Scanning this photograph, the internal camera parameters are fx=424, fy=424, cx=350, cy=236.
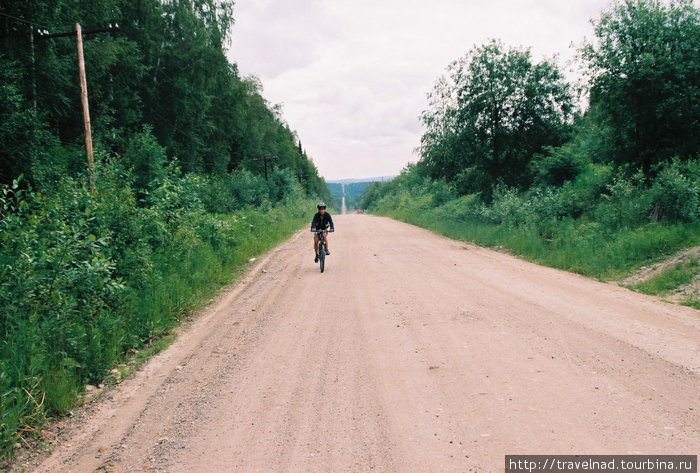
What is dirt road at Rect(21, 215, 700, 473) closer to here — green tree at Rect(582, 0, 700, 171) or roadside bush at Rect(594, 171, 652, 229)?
roadside bush at Rect(594, 171, 652, 229)

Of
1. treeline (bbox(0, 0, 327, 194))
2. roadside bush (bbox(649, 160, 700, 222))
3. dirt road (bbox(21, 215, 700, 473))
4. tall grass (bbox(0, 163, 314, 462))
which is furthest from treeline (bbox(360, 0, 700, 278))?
treeline (bbox(0, 0, 327, 194))

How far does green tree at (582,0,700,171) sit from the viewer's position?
13180 mm

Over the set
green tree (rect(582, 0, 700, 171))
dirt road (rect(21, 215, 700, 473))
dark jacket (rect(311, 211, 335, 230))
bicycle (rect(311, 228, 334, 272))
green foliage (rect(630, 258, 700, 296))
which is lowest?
dirt road (rect(21, 215, 700, 473))

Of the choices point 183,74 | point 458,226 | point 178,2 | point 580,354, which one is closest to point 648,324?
point 580,354

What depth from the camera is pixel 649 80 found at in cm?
1340

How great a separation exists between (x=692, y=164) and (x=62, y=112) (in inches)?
965

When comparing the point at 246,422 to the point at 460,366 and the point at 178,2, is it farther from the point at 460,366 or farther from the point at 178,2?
the point at 178,2

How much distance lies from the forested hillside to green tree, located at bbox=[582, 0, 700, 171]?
13.8 m

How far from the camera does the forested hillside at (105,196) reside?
5102 millimetres

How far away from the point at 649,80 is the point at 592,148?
3.96 meters

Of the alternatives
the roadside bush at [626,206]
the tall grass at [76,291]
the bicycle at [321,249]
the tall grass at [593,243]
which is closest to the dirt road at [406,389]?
the tall grass at [76,291]

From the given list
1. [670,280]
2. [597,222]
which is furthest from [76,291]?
[597,222]

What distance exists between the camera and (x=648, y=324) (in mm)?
6195

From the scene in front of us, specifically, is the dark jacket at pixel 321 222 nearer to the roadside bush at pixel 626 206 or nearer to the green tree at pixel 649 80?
the roadside bush at pixel 626 206
